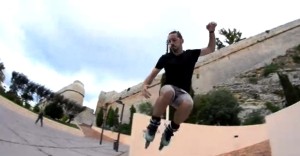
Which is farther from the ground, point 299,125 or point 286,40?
point 286,40

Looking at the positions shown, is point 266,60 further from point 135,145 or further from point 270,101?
point 135,145

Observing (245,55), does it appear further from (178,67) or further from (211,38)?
(178,67)

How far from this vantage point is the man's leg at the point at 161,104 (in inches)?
165

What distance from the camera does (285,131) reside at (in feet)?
29.5

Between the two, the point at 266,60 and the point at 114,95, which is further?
the point at 114,95

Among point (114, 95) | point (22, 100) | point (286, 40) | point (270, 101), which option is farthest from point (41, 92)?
point (286, 40)

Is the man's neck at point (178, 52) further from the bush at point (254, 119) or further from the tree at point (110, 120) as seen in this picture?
the tree at point (110, 120)

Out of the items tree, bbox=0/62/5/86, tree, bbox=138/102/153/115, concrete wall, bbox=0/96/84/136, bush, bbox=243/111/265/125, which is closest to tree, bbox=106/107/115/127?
tree, bbox=138/102/153/115

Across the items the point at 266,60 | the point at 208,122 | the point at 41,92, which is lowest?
the point at 208,122

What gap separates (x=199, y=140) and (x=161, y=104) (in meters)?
8.94

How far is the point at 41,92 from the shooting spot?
1066 inches

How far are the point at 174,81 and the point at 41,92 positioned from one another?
79.4ft

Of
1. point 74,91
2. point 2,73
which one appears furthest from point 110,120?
point 74,91

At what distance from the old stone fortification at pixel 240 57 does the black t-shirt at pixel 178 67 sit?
29585 millimetres
